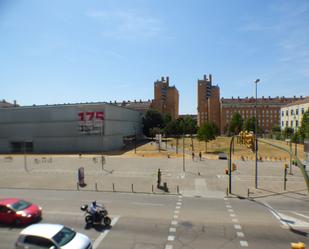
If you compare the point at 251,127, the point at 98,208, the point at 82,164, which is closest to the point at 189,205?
the point at 98,208

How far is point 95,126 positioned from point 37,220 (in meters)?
49.6

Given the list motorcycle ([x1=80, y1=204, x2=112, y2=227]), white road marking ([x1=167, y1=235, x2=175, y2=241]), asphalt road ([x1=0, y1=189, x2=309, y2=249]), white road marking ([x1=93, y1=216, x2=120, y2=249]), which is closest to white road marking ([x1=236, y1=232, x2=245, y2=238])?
asphalt road ([x1=0, y1=189, x2=309, y2=249])

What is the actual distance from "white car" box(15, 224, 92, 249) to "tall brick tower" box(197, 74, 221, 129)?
15957 cm

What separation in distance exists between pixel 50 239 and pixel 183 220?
28.7 feet

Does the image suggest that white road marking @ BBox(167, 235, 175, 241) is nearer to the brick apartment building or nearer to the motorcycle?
the motorcycle

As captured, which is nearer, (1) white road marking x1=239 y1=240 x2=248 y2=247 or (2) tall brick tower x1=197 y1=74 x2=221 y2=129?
(1) white road marking x1=239 y1=240 x2=248 y2=247

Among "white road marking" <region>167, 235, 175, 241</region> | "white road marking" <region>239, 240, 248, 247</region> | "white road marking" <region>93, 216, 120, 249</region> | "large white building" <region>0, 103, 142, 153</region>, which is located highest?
"large white building" <region>0, 103, 142, 153</region>

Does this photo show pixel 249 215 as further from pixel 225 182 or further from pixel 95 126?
pixel 95 126

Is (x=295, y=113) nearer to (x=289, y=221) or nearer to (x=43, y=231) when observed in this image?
(x=289, y=221)

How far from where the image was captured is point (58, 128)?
6894cm

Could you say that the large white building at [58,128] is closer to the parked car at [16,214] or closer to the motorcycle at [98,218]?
the parked car at [16,214]

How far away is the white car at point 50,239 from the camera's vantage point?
41.7 ft

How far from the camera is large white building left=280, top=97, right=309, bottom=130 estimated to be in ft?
306

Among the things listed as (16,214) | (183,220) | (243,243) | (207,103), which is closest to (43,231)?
(16,214)
